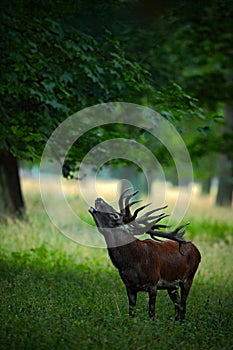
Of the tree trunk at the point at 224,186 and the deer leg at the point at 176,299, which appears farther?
the tree trunk at the point at 224,186

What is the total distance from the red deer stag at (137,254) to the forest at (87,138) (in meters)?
0.43

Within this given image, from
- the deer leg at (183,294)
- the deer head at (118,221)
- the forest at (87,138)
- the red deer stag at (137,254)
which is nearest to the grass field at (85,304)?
the forest at (87,138)

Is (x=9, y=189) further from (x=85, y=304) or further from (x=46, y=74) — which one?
(x=85, y=304)

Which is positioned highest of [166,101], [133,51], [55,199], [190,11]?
[190,11]

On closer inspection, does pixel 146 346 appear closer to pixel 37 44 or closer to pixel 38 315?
pixel 38 315

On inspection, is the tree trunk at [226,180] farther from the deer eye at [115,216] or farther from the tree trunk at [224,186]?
the deer eye at [115,216]

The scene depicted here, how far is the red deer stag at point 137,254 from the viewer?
Answer: 276 inches

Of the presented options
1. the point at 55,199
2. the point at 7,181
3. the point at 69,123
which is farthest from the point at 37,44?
the point at 55,199

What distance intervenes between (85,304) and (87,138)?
4082 mm

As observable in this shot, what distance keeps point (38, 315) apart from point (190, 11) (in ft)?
30.9

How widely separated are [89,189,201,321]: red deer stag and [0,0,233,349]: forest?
43 centimetres

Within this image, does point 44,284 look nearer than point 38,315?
No

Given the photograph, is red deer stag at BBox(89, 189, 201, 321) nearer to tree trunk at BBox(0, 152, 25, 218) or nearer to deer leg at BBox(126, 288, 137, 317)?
deer leg at BBox(126, 288, 137, 317)

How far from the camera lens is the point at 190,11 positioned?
14.6 metres
